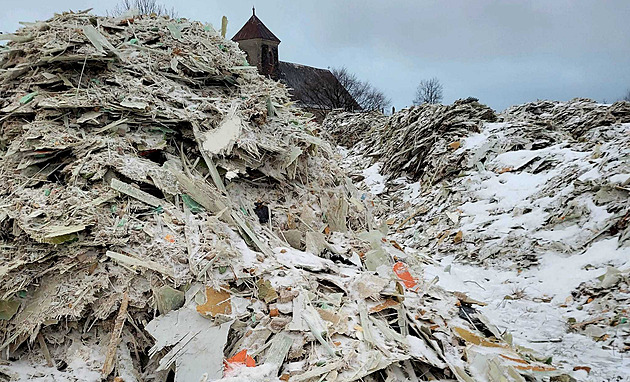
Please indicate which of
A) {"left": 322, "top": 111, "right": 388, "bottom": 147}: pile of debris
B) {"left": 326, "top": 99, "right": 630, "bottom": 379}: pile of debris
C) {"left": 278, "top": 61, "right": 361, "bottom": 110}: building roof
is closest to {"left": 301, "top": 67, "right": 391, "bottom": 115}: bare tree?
{"left": 278, "top": 61, "right": 361, "bottom": 110}: building roof

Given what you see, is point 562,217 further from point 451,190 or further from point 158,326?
point 158,326

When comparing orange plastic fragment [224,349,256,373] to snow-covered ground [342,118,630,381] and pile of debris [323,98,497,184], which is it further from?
pile of debris [323,98,497,184]

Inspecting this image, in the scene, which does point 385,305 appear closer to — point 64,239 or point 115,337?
point 115,337

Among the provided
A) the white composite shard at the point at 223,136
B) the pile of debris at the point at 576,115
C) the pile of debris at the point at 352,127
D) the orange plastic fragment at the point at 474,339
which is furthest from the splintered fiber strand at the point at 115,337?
the pile of debris at the point at 352,127

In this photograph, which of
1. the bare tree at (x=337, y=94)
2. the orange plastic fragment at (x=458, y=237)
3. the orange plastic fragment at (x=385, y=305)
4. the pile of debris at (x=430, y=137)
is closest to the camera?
the orange plastic fragment at (x=385, y=305)

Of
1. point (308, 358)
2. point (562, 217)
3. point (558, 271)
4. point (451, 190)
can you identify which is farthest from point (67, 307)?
point (451, 190)

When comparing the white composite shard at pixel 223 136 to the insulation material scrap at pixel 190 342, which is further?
the white composite shard at pixel 223 136

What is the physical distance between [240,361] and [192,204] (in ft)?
4.15

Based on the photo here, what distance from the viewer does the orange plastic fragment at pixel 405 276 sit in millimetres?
3643

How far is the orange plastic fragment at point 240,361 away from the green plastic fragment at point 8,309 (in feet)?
4.38

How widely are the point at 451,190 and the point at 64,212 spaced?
709 centimetres

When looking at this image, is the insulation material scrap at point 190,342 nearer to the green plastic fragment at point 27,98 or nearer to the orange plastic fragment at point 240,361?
the orange plastic fragment at point 240,361

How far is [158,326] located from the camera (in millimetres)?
2371

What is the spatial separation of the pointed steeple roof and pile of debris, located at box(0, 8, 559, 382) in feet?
104
